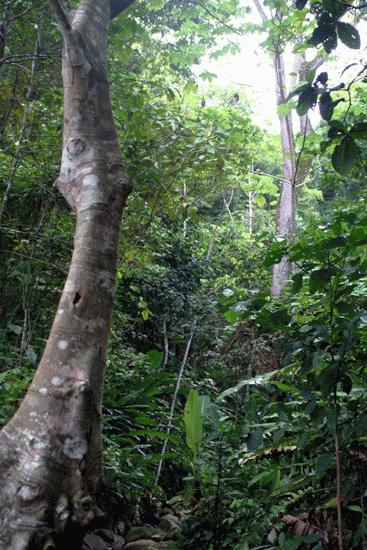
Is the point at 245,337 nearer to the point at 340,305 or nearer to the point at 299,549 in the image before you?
the point at 299,549

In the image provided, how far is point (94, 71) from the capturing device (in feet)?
7.75

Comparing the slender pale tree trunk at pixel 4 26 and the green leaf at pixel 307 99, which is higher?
the slender pale tree trunk at pixel 4 26

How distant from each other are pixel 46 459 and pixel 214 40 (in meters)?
6.07

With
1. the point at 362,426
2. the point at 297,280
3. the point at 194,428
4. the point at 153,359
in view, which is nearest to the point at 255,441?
the point at 362,426

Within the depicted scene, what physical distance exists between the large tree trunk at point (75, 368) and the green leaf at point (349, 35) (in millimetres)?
1016

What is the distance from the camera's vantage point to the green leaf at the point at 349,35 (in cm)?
145

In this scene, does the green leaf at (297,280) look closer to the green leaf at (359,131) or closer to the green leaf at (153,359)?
the green leaf at (359,131)

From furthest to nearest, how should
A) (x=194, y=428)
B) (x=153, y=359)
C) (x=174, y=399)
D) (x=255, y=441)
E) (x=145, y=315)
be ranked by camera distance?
(x=174, y=399) → (x=153, y=359) → (x=145, y=315) → (x=194, y=428) → (x=255, y=441)

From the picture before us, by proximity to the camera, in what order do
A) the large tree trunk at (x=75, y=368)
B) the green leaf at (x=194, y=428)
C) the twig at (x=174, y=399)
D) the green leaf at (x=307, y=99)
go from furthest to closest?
the twig at (x=174, y=399) → the green leaf at (x=194, y=428) → the green leaf at (x=307, y=99) → the large tree trunk at (x=75, y=368)

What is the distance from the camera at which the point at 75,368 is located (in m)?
1.59

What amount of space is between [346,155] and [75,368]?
45.3 inches

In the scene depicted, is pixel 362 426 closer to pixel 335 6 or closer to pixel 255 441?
pixel 255 441

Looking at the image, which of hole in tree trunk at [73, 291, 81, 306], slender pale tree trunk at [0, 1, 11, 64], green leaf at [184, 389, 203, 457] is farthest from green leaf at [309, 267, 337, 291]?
slender pale tree trunk at [0, 1, 11, 64]

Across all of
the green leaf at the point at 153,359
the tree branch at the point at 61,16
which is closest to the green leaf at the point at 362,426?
the tree branch at the point at 61,16
